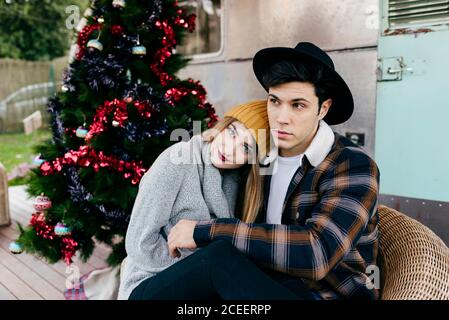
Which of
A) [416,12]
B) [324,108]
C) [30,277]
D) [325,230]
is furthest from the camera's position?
[30,277]

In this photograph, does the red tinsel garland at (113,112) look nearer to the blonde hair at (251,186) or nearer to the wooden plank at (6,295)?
the blonde hair at (251,186)

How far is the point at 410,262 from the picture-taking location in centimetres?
179

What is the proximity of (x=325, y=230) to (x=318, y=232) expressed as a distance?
3 cm

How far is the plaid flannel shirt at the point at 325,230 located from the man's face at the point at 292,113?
12 centimetres

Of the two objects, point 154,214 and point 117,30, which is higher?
point 117,30

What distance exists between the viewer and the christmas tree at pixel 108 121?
2482 mm

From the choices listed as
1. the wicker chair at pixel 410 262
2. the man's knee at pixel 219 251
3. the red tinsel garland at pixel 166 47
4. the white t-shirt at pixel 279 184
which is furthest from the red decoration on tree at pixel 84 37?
the wicker chair at pixel 410 262

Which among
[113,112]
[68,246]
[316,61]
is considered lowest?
[68,246]

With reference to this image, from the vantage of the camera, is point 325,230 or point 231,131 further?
point 231,131

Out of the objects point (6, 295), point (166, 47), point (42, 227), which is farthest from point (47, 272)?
point (166, 47)

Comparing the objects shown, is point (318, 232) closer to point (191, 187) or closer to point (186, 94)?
point (191, 187)

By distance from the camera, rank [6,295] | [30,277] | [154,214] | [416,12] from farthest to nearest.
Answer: [30,277], [6,295], [416,12], [154,214]

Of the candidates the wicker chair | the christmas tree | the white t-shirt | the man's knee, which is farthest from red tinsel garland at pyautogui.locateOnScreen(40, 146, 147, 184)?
the wicker chair

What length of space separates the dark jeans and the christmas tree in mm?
917
